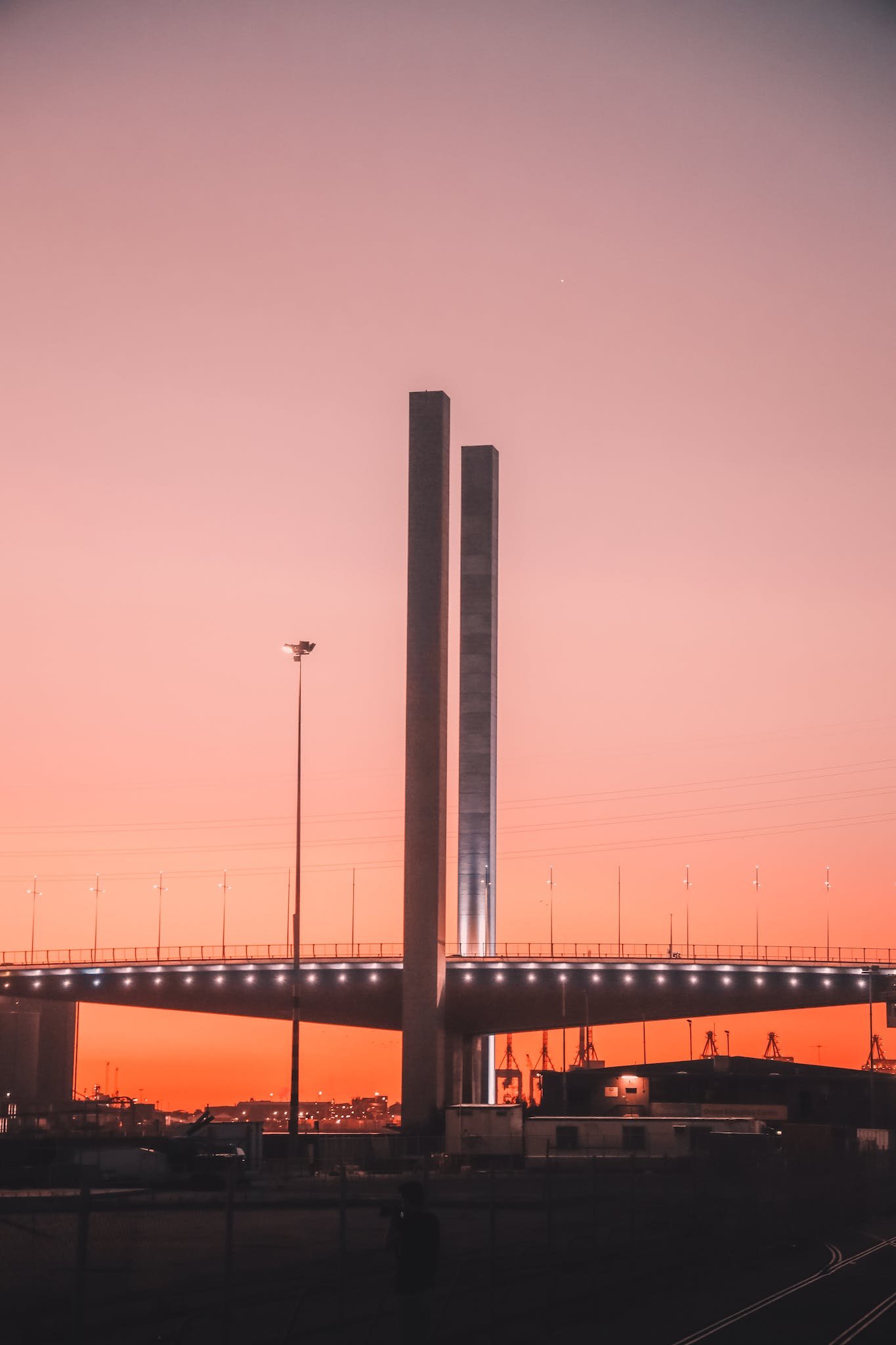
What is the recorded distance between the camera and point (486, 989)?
117500 mm

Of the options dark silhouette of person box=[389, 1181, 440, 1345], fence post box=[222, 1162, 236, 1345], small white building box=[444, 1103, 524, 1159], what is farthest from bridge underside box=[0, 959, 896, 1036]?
fence post box=[222, 1162, 236, 1345]

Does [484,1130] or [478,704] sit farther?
[478,704]

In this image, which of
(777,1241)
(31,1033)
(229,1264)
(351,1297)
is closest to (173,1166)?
(777,1241)

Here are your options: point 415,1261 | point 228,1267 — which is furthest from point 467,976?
point 228,1267

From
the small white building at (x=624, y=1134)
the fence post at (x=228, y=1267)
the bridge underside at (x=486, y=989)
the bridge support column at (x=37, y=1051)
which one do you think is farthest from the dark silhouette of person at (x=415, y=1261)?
the bridge support column at (x=37, y=1051)

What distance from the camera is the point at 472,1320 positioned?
24.5 meters

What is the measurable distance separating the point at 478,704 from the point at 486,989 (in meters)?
20.4

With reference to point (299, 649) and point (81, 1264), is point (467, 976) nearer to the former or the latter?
point (299, 649)

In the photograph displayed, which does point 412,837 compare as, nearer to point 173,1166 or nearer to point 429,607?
point 429,607

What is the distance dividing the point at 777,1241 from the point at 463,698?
83.5m

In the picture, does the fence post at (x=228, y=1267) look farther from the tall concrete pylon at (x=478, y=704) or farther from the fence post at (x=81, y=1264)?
the tall concrete pylon at (x=478, y=704)

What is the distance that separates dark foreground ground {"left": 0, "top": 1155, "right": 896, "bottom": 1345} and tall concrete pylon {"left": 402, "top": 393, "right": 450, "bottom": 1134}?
54.0 m

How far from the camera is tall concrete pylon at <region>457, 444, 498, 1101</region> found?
4764 inches

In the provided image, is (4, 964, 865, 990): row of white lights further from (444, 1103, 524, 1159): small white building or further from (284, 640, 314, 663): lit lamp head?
(284, 640, 314, 663): lit lamp head
